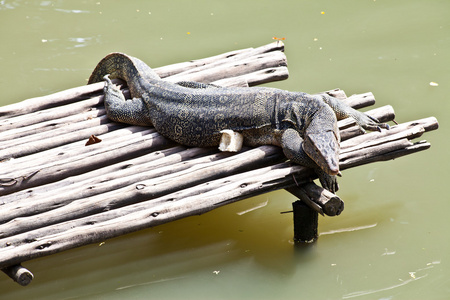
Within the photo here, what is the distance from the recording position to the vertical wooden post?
15.9 feet

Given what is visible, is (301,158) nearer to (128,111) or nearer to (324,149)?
(324,149)

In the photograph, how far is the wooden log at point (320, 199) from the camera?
14.7 ft

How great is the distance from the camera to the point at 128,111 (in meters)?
5.75

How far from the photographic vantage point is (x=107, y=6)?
1012cm

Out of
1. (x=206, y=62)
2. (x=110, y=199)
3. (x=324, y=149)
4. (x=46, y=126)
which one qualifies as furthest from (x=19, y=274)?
(x=206, y=62)

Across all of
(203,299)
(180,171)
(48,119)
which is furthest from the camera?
(48,119)

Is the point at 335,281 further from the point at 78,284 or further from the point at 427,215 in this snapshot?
the point at 78,284

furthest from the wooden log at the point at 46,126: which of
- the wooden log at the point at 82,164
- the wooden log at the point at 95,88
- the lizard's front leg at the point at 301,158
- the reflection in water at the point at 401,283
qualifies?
the reflection in water at the point at 401,283

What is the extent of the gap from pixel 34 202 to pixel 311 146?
2.23 m

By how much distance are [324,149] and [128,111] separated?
212 centimetres

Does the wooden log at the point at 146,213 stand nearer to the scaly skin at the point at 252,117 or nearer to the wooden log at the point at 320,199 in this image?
the wooden log at the point at 320,199

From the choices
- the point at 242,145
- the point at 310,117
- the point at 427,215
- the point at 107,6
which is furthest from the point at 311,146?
the point at 107,6

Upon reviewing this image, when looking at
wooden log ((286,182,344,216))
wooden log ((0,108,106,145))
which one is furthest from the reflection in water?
wooden log ((0,108,106,145))

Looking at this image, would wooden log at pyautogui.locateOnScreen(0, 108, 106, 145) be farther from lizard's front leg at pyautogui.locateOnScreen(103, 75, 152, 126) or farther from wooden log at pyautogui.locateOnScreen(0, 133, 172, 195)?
wooden log at pyautogui.locateOnScreen(0, 133, 172, 195)
